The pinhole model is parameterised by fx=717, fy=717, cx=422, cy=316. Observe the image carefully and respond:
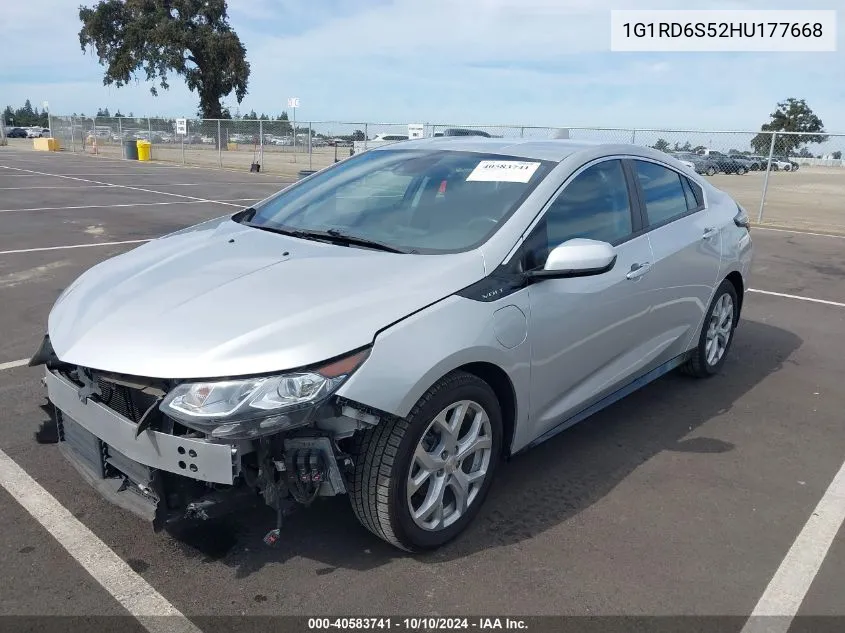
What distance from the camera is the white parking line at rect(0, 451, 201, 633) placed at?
251cm

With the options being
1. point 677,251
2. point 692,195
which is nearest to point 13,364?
point 677,251

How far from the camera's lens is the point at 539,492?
11.3 feet

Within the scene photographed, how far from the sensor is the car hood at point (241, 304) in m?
2.45

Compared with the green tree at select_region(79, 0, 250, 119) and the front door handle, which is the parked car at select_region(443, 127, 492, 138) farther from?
the green tree at select_region(79, 0, 250, 119)

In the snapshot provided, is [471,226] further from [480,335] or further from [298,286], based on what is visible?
[298,286]

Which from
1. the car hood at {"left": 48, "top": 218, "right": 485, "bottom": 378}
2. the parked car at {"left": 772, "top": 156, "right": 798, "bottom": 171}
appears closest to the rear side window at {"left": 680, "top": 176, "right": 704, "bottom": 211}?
the car hood at {"left": 48, "top": 218, "right": 485, "bottom": 378}

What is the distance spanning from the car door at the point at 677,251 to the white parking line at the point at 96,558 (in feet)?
9.40

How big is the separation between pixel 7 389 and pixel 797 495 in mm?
4569

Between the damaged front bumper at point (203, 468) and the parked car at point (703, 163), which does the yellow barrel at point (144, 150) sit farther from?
the damaged front bumper at point (203, 468)

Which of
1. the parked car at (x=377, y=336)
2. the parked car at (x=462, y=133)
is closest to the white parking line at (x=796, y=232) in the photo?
the parked car at (x=462, y=133)

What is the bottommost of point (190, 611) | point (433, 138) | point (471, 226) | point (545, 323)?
point (190, 611)

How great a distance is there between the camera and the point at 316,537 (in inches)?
118

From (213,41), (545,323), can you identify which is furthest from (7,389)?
(213,41)

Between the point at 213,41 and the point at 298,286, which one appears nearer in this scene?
the point at 298,286
